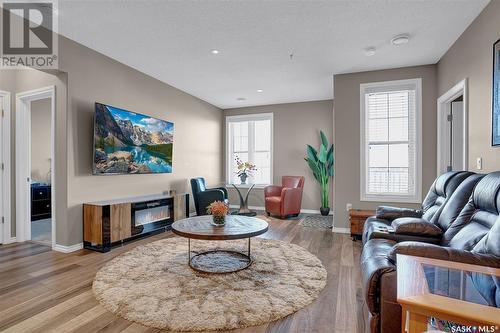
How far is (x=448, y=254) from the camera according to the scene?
5.03 ft

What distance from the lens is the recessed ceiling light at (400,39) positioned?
10.4 ft

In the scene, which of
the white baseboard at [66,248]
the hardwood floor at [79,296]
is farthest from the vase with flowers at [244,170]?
the white baseboard at [66,248]

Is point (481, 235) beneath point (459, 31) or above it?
beneath

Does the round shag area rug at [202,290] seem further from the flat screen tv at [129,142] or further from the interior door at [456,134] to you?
the interior door at [456,134]

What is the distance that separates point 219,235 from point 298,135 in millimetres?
4540

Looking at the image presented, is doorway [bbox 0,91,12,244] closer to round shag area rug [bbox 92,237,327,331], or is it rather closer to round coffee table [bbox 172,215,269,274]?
round shag area rug [bbox 92,237,327,331]

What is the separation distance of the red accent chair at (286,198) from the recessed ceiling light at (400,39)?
128 inches

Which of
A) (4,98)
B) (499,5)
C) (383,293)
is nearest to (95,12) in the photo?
(4,98)

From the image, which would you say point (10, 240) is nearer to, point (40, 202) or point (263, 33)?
point (40, 202)

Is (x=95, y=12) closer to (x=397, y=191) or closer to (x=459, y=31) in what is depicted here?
(x=459, y=31)

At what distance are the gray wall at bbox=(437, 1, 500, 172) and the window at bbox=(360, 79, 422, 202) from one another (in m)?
0.96

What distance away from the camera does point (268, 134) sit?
22.5 ft

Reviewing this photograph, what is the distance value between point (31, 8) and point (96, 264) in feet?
9.25

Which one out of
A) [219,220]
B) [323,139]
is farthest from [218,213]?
[323,139]
